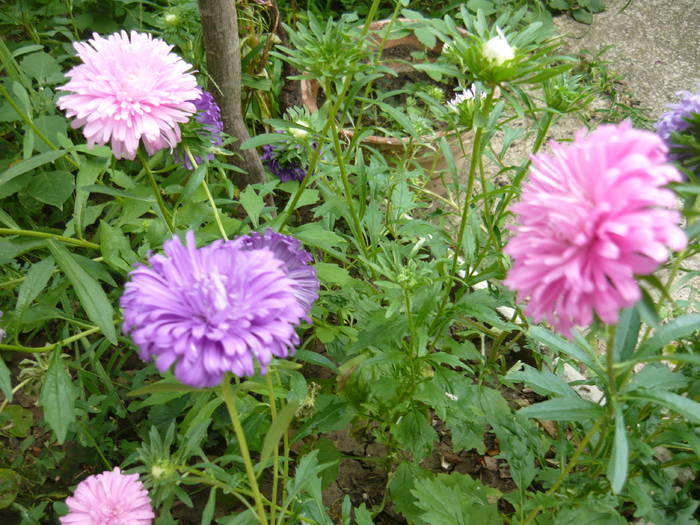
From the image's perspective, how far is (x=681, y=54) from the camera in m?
2.52

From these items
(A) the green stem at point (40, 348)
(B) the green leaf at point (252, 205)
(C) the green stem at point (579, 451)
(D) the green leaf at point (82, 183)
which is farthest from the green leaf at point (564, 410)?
(D) the green leaf at point (82, 183)

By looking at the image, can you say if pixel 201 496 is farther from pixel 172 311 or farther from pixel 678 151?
pixel 678 151

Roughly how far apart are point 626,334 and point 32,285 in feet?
2.91

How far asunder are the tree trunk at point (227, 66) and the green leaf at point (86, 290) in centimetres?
40

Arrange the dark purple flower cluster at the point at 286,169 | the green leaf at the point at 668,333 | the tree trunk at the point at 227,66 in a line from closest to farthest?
the green leaf at the point at 668,333, the tree trunk at the point at 227,66, the dark purple flower cluster at the point at 286,169

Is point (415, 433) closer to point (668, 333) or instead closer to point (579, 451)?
point (579, 451)

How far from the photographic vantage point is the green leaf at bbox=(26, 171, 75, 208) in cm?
133

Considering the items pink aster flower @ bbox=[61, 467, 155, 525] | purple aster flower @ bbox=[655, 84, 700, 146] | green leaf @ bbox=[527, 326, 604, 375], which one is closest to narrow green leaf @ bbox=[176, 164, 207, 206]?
pink aster flower @ bbox=[61, 467, 155, 525]

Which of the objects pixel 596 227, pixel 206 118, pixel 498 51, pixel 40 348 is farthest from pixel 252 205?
pixel 596 227

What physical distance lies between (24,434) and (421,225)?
960 millimetres

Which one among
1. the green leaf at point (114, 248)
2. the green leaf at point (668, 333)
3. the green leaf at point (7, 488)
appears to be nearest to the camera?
the green leaf at point (668, 333)

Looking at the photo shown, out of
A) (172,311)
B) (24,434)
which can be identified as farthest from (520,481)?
(24,434)

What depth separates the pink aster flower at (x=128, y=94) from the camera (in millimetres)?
840

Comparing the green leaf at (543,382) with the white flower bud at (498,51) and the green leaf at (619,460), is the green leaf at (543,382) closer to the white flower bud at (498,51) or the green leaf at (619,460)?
the green leaf at (619,460)
